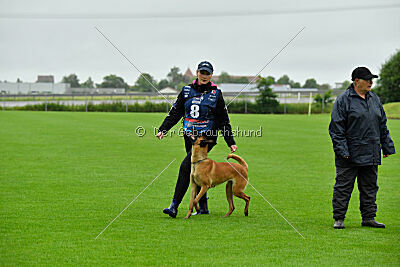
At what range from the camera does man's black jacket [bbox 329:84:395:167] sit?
7863 millimetres

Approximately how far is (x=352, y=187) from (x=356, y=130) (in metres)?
0.77

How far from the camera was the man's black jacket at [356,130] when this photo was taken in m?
7.86

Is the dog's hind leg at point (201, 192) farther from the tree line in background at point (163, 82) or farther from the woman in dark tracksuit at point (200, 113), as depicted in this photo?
the tree line in background at point (163, 82)

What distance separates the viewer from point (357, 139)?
7.89 m

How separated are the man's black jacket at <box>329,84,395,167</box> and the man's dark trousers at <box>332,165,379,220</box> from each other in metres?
0.13

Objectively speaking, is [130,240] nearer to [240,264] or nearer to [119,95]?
[240,264]

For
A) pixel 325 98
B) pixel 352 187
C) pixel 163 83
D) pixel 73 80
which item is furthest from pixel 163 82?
pixel 73 80

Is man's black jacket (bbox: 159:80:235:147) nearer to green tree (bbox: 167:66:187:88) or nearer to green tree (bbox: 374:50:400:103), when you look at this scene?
green tree (bbox: 167:66:187:88)

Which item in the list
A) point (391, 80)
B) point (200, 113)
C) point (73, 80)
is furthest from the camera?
point (73, 80)

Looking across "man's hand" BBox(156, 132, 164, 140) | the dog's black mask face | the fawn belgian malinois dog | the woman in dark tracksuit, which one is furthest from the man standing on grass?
"man's hand" BBox(156, 132, 164, 140)

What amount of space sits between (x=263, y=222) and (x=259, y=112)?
47974mm

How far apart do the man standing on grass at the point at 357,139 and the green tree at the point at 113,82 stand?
217ft

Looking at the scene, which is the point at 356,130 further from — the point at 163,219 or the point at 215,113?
the point at 163,219

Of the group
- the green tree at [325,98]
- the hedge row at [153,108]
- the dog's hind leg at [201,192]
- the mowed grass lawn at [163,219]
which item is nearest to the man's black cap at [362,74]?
the mowed grass lawn at [163,219]
